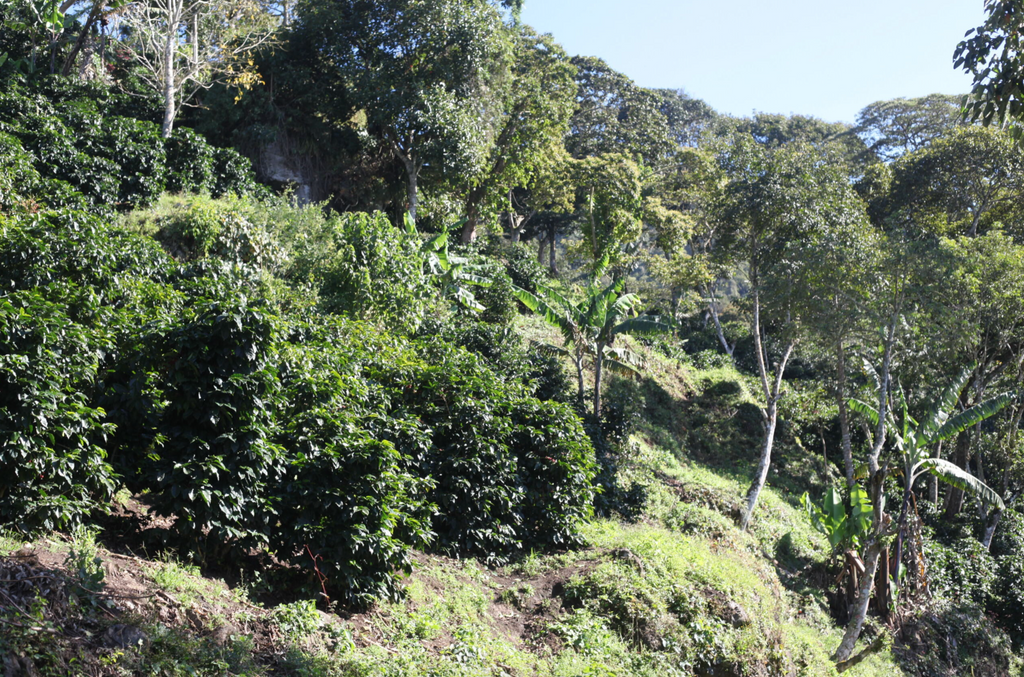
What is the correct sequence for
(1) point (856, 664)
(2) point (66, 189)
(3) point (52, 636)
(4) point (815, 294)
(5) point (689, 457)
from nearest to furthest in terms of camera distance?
1. (3) point (52, 636)
2. (1) point (856, 664)
3. (2) point (66, 189)
4. (4) point (815, 294)
5. (5) point (689, 457)

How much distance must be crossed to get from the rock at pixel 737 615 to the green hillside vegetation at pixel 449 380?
2.7 inches

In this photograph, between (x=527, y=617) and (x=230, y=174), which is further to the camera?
(x=230, y=174)

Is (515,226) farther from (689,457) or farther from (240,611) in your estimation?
(240,611)

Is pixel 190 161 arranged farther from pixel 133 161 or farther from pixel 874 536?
pixel 874 536

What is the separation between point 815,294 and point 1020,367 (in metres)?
7.46

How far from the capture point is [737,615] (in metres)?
9.48

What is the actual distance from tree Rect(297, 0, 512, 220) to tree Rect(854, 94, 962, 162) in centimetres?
2472

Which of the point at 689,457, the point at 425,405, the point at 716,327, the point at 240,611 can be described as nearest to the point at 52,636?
the point at 240,611

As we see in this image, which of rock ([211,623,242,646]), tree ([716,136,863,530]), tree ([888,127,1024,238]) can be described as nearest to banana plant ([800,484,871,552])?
tree ([716,136,863,530])

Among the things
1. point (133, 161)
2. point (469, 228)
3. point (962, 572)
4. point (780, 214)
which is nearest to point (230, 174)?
point (133, 161)

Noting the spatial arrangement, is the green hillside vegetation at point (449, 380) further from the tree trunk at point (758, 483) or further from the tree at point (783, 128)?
the tree at point (783, 128)

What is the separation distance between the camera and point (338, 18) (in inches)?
842

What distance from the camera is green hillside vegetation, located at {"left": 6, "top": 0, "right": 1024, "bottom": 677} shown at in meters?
6.27

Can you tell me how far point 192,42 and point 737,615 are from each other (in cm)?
2092
